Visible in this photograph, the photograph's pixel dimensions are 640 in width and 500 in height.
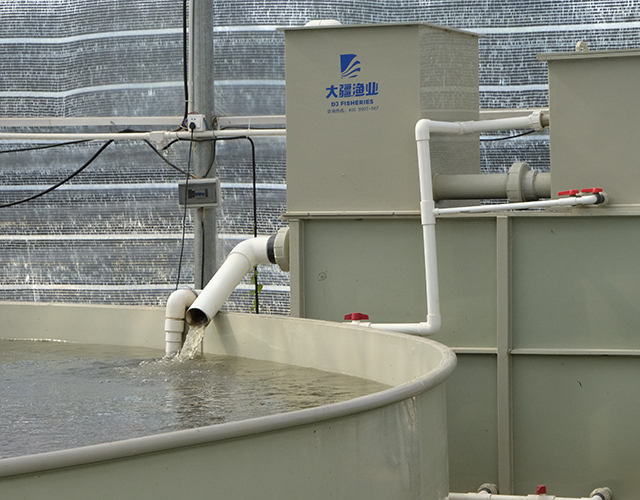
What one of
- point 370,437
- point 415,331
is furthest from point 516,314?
point 370,437

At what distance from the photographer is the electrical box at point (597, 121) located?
136 inches

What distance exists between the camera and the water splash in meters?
3.69

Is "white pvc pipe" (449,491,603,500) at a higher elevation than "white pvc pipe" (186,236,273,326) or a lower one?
lower

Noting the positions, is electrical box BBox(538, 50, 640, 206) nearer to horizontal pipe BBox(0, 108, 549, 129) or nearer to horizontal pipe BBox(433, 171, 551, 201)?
horizontal pipe BBox(433, 171, 551, 201)

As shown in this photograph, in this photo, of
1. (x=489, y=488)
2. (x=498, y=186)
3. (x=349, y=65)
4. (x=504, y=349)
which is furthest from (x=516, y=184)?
(x=489, y=488)

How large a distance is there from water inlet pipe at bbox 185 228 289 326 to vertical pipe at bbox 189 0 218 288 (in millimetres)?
1428

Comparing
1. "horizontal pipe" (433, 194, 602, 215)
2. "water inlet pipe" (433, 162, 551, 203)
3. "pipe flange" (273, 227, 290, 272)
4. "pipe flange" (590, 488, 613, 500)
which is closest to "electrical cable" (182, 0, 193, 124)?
"pipe flange" (273, 227, 290, 272)

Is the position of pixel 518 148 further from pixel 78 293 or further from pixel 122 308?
pixel 78 293

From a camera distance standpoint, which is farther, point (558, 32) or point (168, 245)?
point (168, 245)

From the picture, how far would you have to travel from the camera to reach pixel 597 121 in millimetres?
3490

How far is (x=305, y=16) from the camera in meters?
5.75

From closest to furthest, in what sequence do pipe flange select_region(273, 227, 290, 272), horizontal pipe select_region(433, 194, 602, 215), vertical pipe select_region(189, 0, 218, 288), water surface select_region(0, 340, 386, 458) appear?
water surface select_region(0, 340, 386, 458) → horizontal pipe select_region(433, 194, 602, 215) → pipe flange select_region(273, 227, 290, 272) → vertical pipe select_region(189, 0, 218, 288)

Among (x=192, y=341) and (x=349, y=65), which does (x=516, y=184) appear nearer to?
(x=349, y=65)

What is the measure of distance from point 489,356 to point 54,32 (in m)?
4.27
